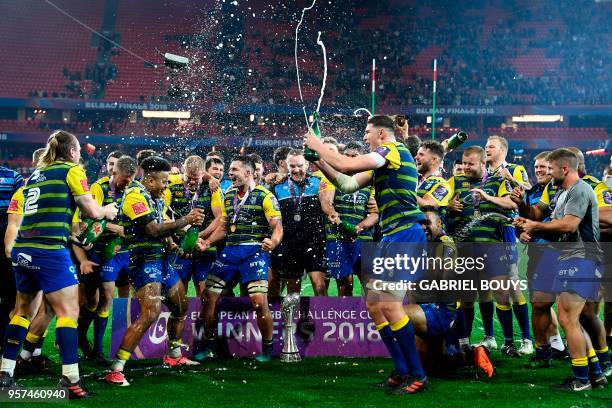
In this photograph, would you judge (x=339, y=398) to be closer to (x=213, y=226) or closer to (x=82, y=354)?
(x=213, y=226)

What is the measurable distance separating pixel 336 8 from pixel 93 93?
41.8ft

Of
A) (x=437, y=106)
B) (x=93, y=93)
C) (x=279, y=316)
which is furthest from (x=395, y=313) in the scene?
(x=93, y=93)

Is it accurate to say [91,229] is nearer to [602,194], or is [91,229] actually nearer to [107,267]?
[107,267]

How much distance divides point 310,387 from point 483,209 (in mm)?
2784

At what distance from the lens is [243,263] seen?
7043 mm

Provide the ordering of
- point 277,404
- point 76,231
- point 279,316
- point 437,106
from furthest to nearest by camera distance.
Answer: point 437,106, point 279,316, point 76,231, point 277,404

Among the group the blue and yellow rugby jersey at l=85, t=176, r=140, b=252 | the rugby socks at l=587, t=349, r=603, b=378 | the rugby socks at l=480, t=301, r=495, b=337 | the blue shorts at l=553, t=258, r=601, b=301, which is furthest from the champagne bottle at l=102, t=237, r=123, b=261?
the rugby socks at l=587, t=349, r=603, b=378

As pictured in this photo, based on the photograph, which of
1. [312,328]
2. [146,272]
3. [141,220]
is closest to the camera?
[141,220]

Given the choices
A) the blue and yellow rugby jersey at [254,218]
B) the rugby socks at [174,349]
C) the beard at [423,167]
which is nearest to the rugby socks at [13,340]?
the rugby socks at [174,349]

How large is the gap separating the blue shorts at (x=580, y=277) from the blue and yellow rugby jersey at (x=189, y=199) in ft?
12.1

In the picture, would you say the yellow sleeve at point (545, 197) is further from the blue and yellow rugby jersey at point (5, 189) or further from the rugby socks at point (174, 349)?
the blue and yellow rugby jersey at point (5, 189)

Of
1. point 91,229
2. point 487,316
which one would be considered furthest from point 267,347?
point 487,316

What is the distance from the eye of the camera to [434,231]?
6.88 meters

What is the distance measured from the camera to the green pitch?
210 inches
